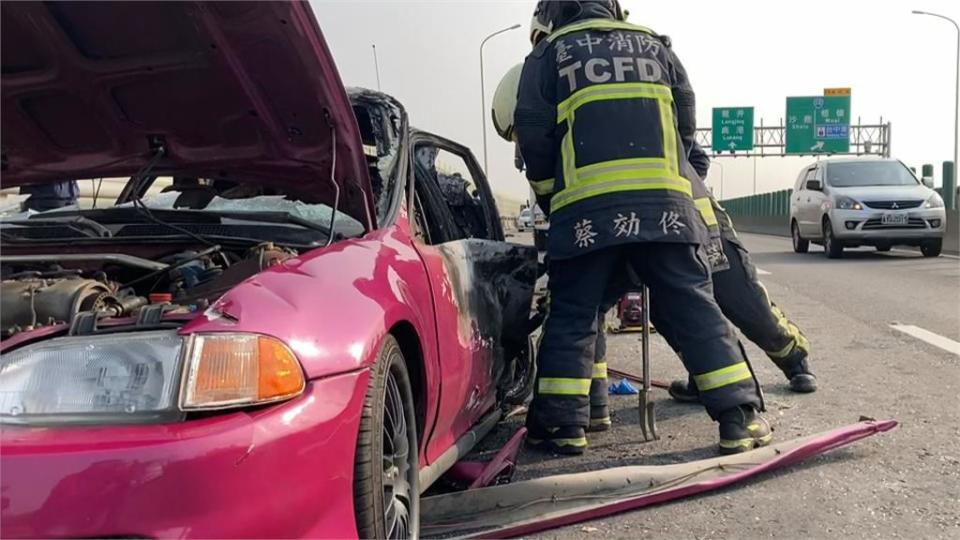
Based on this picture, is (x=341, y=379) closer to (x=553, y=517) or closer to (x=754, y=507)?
(x=553, y=517)

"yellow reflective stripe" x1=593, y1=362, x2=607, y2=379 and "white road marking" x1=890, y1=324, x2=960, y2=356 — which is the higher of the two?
"yellow reflective stripe" x1=593, y1=362, x2=607, y2=379

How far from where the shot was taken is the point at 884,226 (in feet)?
46.4

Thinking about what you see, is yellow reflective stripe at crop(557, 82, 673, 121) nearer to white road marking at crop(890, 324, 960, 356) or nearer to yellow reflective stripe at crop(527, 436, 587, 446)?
yellow reflective stripe at crop(527, 436, 587, 446)

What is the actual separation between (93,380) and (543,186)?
2463 mm

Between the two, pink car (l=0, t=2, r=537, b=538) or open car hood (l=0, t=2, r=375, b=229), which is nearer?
pink car (l=0, t=2, r=537, b=538)

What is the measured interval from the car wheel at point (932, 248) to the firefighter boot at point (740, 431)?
42.7 ft

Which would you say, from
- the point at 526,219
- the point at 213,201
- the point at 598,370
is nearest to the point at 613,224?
the point at 598,370

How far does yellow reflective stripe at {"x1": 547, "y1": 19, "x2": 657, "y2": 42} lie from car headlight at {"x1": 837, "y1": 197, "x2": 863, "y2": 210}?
11.9 metres

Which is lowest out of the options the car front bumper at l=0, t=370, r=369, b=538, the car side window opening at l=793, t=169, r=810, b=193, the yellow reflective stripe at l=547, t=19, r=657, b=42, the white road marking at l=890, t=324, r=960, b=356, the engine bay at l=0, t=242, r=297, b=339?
the white road marking at l=890, t=324, r=960, b=356

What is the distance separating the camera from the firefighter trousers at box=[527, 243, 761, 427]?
3.55m

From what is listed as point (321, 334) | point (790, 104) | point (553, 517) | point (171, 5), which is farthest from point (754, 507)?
point (790, 104)

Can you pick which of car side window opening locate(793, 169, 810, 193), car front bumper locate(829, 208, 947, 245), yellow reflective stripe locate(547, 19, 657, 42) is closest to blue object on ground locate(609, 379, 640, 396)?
yellow reflective stripe locate(547, 19, 657, 42)

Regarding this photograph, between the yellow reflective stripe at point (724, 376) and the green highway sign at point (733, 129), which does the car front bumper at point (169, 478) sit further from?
the green highway sign at point (733, 129)

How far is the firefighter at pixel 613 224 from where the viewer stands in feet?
11.5
